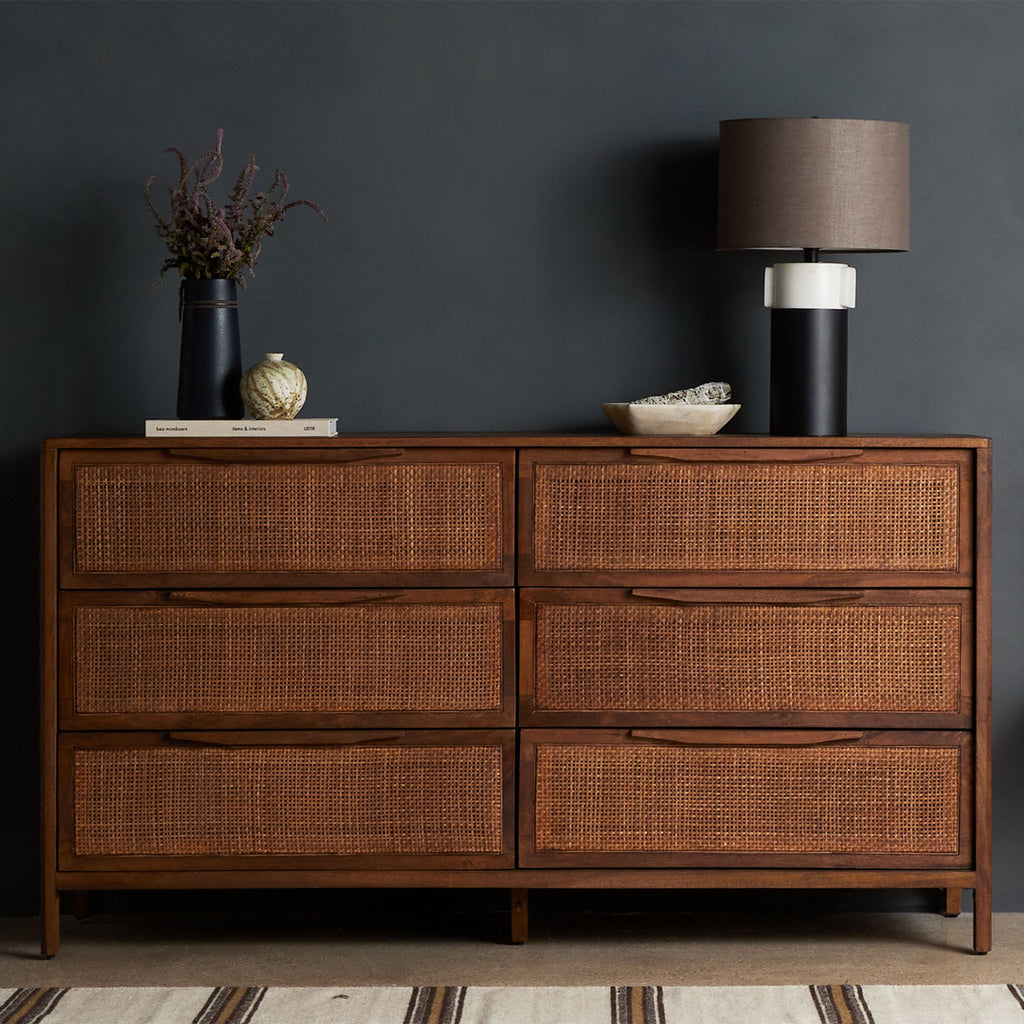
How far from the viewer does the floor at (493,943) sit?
2.47m

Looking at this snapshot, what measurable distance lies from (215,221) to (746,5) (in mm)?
1254

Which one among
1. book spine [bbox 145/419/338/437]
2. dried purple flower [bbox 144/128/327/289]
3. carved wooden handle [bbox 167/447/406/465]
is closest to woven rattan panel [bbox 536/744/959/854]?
carved wooden handle [bbox 167/447/406/465]

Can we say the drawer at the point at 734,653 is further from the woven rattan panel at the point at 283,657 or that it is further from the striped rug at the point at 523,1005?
the striped rug at the point at 523,1005

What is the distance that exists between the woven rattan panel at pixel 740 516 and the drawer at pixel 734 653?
7cm

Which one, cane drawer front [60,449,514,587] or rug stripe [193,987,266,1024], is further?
cane drawer front [60,449,514,587]

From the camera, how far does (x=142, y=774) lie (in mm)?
2453

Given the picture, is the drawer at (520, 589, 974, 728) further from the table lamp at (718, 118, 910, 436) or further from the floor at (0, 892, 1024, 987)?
the floor at (0, 892, 1024, 987)

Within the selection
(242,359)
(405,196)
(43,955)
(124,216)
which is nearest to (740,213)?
(405,196)

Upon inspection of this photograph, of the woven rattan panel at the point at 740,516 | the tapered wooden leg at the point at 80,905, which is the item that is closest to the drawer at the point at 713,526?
the woven rattan panel at the point at 740,516

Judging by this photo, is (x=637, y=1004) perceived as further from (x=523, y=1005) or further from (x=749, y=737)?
(x=749, y=737)

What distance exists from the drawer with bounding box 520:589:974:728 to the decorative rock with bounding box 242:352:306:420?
60cm

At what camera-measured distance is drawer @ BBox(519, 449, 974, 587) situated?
2447 millimetres

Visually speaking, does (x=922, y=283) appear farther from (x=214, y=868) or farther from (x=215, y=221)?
(x=214, y=868)

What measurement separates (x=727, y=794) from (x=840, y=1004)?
42 cm
